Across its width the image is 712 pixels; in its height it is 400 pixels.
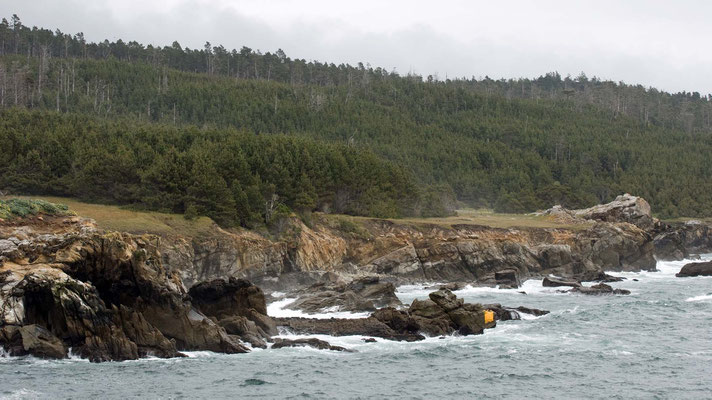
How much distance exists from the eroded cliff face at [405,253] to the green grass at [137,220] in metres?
1.37

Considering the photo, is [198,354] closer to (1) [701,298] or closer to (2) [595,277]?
(1) [701,298]

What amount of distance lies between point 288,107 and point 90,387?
113m

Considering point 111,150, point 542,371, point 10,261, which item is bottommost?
point 542,371

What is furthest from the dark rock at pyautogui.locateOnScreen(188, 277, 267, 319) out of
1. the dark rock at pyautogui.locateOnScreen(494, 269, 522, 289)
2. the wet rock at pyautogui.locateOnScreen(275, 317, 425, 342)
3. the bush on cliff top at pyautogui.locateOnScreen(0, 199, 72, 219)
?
the dark rock at pyautogui.locateOnScreen(494, 269, 522, 289)

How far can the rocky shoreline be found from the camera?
3238 centimetres

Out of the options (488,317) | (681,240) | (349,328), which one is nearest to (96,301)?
(349,328)

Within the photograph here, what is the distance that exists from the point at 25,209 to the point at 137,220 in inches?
567

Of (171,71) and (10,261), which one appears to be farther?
(171,71)

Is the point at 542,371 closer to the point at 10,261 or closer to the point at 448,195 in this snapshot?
the point at 10,261

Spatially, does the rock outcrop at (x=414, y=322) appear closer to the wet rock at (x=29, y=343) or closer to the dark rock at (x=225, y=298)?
the dark rock at (x=225, y=298)

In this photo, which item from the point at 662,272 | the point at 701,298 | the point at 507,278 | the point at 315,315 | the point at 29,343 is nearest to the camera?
the point at 29,343

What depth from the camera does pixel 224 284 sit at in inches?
1610

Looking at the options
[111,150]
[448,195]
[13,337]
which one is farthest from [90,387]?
[448,195]

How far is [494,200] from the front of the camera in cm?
11606
